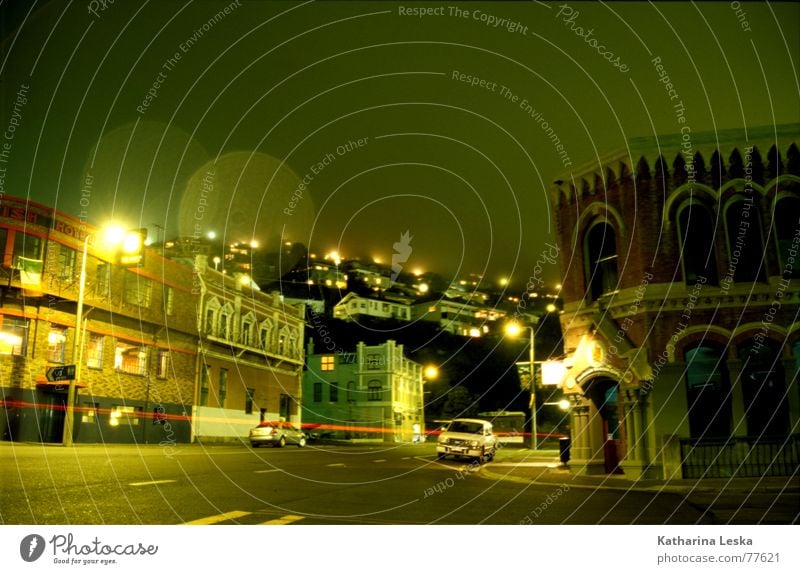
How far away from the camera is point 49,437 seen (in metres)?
30.1

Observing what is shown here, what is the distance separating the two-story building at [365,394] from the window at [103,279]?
13.1 metres

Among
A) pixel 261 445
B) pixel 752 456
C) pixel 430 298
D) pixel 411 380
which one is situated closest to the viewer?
pixel 752 456

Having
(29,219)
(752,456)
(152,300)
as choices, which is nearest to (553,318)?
(152,300)

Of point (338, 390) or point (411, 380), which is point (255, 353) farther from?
point (411, 380)

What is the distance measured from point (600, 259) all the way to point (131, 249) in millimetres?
15131

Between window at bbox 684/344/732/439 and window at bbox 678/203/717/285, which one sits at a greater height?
window at bbox 678/203/717/285

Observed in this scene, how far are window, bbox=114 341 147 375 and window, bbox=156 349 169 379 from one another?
125 centimetres

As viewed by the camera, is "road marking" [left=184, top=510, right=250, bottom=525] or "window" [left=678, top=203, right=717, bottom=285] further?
"window" [left=678, top=203, right=717, bottom=285]

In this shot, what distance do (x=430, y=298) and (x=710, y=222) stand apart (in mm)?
65867

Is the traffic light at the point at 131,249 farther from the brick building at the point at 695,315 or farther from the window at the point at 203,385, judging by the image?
the window at the point at 203,385

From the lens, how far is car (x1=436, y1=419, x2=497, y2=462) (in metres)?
24.9

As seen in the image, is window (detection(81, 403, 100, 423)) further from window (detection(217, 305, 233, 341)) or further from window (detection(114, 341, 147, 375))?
window (detection(217, 305, 233, 341))

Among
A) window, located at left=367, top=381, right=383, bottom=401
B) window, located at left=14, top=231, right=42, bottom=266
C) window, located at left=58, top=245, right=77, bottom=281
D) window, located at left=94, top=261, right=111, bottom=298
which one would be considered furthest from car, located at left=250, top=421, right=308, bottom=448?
window, located at left=14, top=231, right=42, bottom=266

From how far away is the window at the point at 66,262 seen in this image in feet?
100
